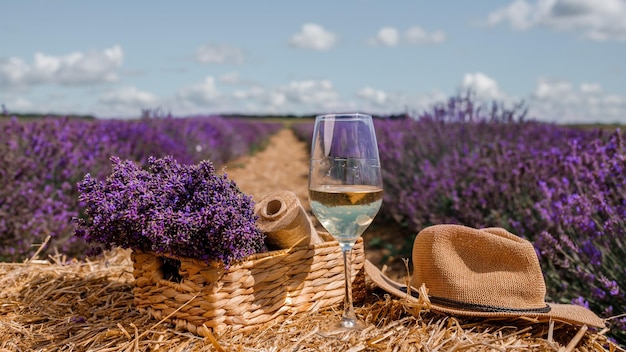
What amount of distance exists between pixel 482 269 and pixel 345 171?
2.08ft

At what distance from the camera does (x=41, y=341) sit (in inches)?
76.2

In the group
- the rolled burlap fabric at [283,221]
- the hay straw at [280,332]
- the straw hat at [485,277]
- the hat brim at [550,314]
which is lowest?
the hay straw at [280,332]

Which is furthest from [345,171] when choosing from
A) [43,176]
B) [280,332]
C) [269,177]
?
[269,177]

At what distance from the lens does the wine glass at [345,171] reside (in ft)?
5.51

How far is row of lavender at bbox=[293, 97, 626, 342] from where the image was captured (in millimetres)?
3285

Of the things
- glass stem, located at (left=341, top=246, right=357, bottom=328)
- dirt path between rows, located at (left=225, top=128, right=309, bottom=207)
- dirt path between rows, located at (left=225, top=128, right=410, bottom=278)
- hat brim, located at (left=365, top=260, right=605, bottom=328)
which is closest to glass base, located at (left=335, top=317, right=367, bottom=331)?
glass stem, located at (left=341, top=246, right=357, bottom=328)

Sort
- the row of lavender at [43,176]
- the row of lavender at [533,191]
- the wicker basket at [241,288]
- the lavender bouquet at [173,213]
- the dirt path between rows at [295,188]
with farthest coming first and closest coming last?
the dirt path between rows at [295,188], the row of lavender at [43,176], the row of lavender at [533,191], the wicker basket at [241,288], the lavender bouquet at [173,213]

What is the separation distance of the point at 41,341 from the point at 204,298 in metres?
0.64

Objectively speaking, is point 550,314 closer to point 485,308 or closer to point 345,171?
point 485,308

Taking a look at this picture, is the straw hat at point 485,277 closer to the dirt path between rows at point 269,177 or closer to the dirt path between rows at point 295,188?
the dirt path between rows at point 295,188

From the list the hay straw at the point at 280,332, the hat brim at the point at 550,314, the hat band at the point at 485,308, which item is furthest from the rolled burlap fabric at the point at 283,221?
the hat band at the point at 485,308

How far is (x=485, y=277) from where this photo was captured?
6.25 feet

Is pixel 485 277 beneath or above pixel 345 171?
beneath

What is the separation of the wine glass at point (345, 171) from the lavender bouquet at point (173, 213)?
0.25m
